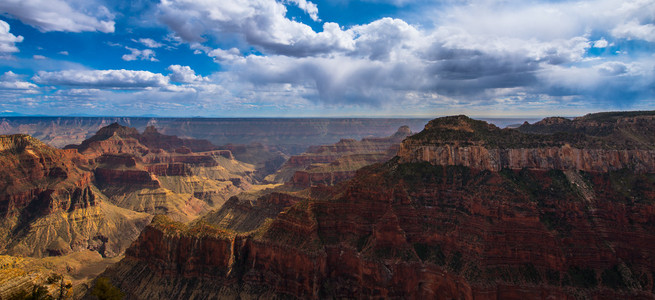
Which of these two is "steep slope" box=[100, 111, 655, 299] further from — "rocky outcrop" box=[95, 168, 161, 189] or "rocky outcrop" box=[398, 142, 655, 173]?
"rocky outcrop" box=[95, 168, 161, 189]

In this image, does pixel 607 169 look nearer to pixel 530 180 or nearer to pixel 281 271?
pixel 530 180

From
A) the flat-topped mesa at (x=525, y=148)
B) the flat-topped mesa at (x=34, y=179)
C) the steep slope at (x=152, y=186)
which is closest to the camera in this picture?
the flat-topped mesa at (x=525, y=148)

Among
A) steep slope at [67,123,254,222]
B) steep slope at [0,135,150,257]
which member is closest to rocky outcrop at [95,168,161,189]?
steep slope at [67,123,254,222]

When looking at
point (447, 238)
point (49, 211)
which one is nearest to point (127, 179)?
point (49, 211)

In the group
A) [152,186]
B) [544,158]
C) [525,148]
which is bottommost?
[152,186]

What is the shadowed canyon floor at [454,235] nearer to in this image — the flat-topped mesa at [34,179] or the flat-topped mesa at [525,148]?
the flat-topped mesa at [525,148]

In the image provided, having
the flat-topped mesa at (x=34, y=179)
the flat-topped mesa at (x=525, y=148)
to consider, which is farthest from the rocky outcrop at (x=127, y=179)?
the flat-topped mesa at (x=525, y=148)

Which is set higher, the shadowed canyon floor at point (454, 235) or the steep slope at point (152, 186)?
the shadowed canyon floor at point (454, 235)

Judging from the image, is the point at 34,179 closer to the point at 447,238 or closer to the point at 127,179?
the point at 127,179
